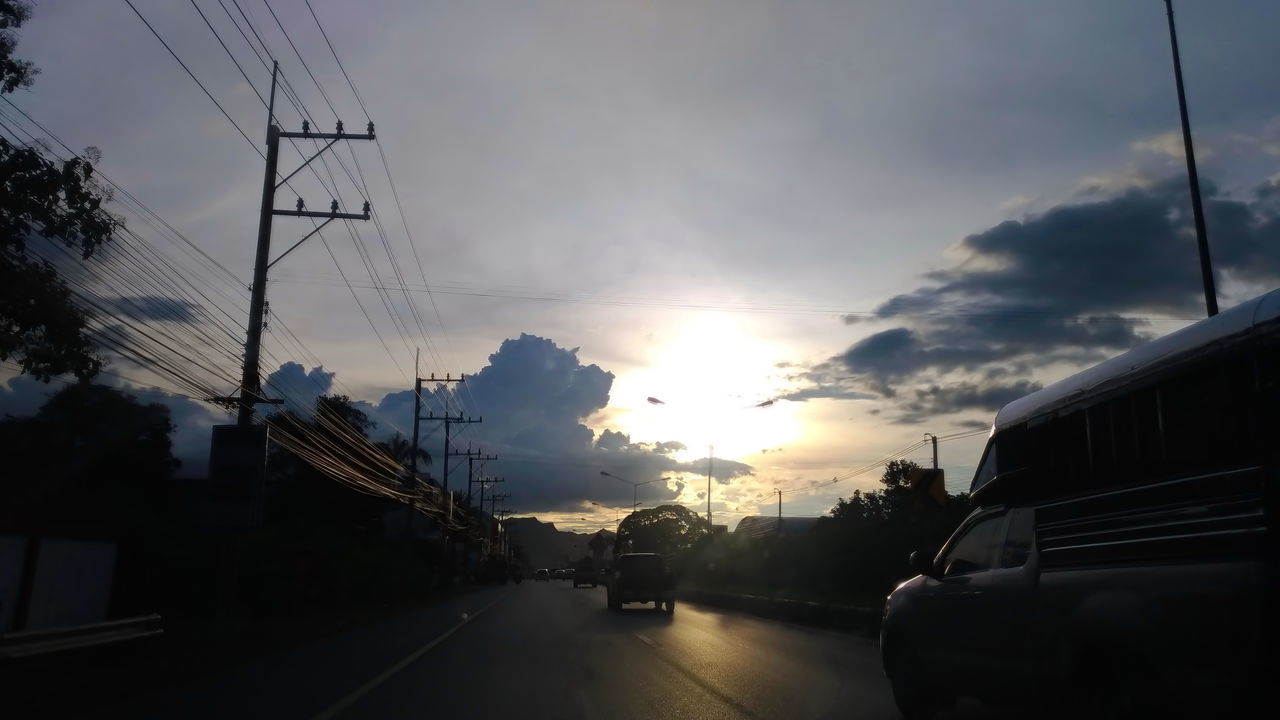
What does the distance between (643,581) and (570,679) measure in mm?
17550

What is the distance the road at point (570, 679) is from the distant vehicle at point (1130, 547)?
2.28 metres

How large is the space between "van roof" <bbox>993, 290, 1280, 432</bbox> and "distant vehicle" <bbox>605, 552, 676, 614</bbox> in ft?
69.2

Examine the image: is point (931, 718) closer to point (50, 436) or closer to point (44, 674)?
point (44, 674)

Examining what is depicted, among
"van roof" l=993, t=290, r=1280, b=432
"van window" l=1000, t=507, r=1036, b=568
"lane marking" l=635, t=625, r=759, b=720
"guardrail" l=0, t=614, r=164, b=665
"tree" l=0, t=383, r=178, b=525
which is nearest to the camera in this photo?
"van roof" l=993, t=290, r=1280, b=432

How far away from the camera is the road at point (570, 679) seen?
964 cm

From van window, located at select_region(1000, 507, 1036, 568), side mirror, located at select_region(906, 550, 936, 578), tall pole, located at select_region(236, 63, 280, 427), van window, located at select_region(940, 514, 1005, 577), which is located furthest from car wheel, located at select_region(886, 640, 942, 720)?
tall pole, located at select_region(236, 63, 280, 427)

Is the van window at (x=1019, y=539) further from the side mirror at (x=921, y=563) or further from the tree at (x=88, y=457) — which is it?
the tree at (x=88, y=457)

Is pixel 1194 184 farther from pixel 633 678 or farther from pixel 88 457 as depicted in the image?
pixel 88 457

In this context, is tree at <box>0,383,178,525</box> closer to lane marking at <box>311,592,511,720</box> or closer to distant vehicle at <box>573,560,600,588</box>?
lane marking at <box>311,592,511,720</box>

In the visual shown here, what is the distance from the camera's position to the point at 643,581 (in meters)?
29.3

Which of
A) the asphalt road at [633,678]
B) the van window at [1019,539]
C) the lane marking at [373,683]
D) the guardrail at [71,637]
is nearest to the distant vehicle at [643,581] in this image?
the asphalt road at [633,678]

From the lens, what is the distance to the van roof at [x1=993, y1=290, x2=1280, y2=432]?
5.68m

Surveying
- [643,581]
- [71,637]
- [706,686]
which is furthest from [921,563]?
[643,581]

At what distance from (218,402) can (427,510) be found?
165ft
